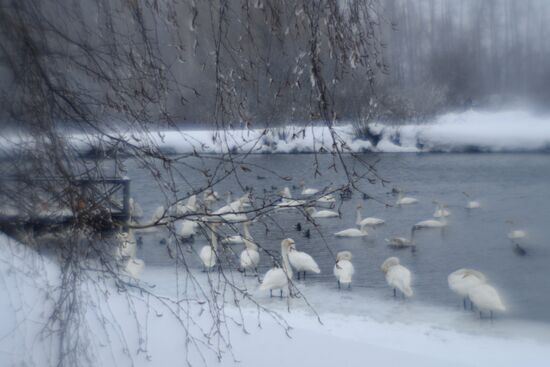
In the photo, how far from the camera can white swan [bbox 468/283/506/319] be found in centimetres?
523

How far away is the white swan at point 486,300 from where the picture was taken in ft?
17.2

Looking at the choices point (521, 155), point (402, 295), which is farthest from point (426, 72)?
point (521, 155)

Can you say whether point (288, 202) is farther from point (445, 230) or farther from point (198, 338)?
point (445, 230)

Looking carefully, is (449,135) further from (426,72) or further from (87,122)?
(87,122)

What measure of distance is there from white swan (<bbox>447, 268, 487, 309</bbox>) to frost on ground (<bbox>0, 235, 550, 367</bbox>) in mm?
832

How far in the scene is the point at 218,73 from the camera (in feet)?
6.97

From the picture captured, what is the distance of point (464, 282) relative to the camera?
555 centimetres

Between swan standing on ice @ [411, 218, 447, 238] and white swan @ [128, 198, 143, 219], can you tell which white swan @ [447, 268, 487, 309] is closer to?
white swan @ [128, 198, 143, 219]

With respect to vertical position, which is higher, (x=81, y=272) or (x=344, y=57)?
(x=344, y=57)

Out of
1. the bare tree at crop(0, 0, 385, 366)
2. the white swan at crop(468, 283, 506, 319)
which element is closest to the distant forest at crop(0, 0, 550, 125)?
the bare tree at crop(0, 0, 385, 366)

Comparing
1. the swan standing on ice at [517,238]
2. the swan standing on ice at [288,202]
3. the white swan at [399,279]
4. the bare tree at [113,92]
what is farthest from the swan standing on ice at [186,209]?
the swan standing on ice at [517,238]

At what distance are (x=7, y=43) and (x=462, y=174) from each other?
36.0 feet

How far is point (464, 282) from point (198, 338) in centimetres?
335

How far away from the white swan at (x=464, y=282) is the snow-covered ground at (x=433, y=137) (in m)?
1.44
